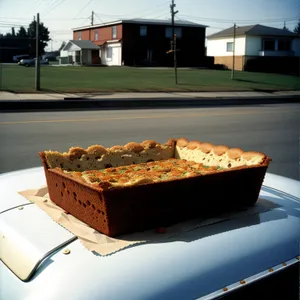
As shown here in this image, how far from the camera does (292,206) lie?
6.47ft

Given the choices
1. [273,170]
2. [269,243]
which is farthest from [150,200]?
[273,170]

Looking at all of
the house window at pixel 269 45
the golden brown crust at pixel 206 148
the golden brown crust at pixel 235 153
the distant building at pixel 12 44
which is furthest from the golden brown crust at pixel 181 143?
the house window at pixel 269 45

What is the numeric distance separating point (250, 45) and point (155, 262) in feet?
180

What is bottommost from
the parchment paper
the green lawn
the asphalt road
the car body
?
the asphalt road

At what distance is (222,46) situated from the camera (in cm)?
5791

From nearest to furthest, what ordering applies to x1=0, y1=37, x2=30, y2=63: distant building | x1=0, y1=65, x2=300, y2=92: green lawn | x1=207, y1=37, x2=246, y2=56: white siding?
x1=0, y1=37, x2=30, y2=63: distant building
x1=0, y1=65, x2=300, y2=92: green lawn
x1=207, y1=37, x2=246, y2=56: white siding

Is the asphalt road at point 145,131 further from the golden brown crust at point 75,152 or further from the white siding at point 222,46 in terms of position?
Result: the white siding at point 222,46

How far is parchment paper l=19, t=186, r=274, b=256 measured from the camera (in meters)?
1.48

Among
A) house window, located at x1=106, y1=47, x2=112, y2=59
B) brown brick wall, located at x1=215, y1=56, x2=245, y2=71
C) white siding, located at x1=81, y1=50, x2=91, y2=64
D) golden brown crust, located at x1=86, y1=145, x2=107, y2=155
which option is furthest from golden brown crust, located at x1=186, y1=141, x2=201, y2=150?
brown brick wall, located at x1=215, y1=56, x2=245, y2=71

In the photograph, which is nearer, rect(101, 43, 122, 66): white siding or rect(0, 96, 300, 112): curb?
rect(0, 96, 300, 112): curb

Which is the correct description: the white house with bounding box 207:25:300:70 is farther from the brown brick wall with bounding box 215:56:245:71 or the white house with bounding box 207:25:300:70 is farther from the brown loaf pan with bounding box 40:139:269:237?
the brown loaf pan with bounding box 40:139:269:237

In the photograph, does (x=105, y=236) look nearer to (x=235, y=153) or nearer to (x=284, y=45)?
(x=235, y=153)

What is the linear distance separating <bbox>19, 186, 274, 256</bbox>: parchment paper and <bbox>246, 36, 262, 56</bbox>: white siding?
53874mm

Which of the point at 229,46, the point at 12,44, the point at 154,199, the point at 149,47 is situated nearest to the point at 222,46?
the point at 229,46
